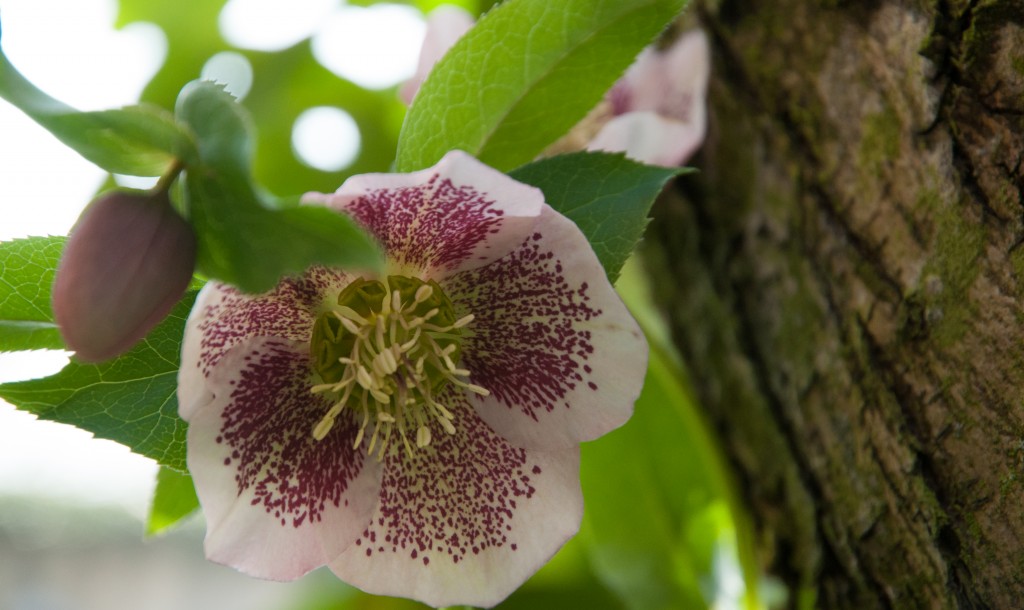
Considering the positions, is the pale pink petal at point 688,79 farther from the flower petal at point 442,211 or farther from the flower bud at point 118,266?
the flower bud at point 118,266

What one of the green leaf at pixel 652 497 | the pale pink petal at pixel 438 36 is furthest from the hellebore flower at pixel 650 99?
the green leaf at pixel 652 497

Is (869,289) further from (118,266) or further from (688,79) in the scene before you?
(118,266)

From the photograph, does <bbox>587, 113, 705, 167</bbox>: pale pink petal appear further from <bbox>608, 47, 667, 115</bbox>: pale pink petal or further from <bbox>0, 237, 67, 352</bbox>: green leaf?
<bbox>0, 237, 67, 352</bbox>: green leaf

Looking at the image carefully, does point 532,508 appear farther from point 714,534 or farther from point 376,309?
point 714,534

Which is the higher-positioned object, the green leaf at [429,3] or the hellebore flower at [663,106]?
the hellebore flower at [663,106]

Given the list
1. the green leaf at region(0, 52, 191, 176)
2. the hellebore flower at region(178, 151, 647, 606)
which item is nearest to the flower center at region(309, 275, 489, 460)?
the hellebore flower at region(178, 151, 647, 606)

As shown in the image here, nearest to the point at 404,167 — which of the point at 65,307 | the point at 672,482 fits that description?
the point at 65,307
